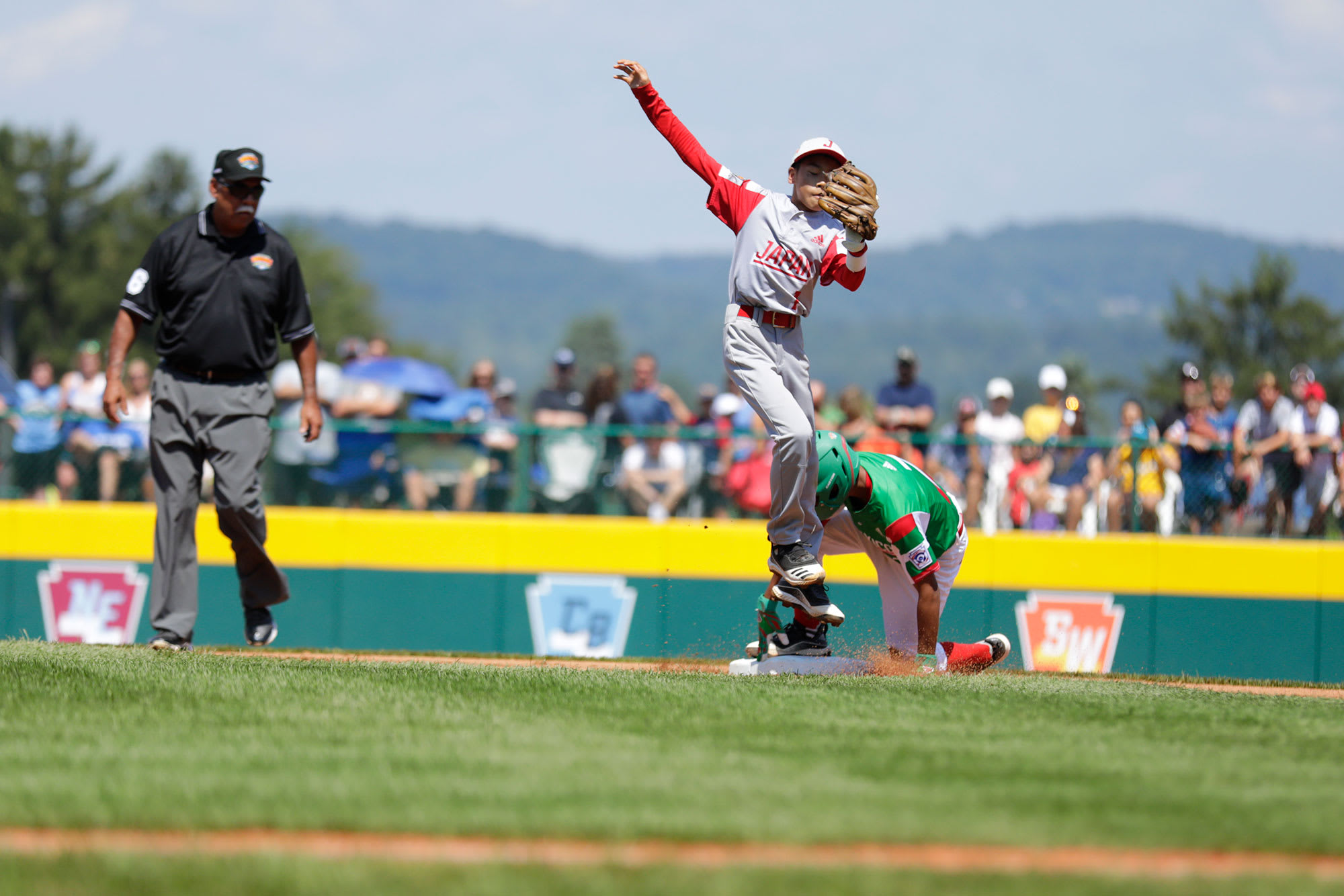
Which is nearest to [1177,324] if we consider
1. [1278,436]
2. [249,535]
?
[1278,436]

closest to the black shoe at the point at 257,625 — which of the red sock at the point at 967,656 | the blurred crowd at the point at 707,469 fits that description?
the red sock at the point at 967,656

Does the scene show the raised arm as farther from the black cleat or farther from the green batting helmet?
the black cleat

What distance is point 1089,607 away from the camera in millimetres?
12016

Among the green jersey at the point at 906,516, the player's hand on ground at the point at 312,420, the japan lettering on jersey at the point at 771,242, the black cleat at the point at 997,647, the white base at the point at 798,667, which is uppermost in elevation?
the japan lettering on jersey at the point at 771,242

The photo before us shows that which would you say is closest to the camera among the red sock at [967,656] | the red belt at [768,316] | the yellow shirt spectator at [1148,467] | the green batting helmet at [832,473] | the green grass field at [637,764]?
the green grass field at [637,764]

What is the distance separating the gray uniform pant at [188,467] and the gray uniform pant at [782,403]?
8.43 feet

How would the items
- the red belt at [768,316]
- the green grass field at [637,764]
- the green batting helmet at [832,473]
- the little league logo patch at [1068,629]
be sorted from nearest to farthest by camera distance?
1. the green grass field at [637,764]
2. the red belt at [768,316]
3. the green batting helmet at [832,473]
4. the little league logo patch at [1068,629]

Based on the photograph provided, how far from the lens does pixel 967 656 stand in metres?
8.05

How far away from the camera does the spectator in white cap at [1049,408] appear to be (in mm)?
13500

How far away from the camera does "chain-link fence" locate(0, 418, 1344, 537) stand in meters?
12.2

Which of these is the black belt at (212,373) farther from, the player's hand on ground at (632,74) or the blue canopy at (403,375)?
the blue canopy at (403,375)

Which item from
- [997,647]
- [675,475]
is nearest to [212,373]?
[997,647]

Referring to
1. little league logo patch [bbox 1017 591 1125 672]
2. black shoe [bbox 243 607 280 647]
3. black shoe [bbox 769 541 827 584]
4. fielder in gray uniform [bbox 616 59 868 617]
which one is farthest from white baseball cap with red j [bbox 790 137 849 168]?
little league logo patch [bbox 1017 591 1125 672]

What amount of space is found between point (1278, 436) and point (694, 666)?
6.77 metres
